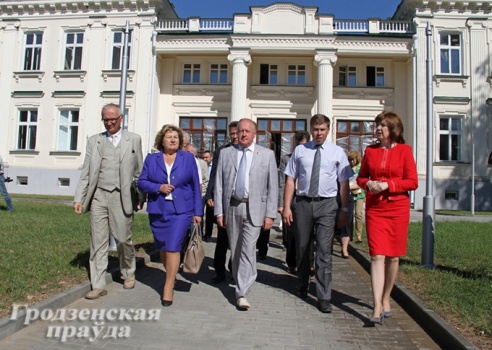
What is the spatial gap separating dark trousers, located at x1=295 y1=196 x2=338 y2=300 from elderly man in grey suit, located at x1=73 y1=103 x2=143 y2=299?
2.15 meters

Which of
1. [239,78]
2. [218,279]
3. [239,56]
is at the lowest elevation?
[218,279]

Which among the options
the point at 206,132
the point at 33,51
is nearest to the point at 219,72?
the point at 206,132

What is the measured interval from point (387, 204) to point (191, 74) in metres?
21.8

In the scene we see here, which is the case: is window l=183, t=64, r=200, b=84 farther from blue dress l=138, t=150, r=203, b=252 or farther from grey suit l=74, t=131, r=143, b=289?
blue dress l=138, t=150, r=203, b=252

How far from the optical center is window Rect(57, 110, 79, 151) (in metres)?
24.0

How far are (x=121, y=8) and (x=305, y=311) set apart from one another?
23188mm

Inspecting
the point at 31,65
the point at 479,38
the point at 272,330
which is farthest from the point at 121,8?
the point at 272,330

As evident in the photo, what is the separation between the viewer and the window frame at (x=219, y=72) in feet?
80.8

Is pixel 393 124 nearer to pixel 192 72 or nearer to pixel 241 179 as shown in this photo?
pixel 241 179

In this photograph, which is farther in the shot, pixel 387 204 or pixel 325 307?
pixel 325 307

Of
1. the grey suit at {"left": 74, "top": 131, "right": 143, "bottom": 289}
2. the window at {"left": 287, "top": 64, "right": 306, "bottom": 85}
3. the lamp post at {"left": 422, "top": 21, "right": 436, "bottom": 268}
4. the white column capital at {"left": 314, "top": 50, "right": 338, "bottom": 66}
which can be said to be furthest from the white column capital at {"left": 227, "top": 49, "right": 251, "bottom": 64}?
the grey suit at {"left": 74, "top": 131, "right": 143, "bottom": 289}

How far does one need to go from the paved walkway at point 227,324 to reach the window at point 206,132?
726 inches

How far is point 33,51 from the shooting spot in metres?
24.8

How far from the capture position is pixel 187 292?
5547 millimetres
